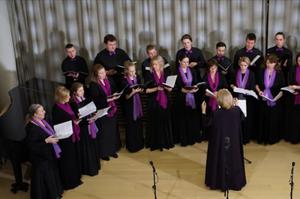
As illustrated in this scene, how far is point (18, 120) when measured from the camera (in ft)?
22.7

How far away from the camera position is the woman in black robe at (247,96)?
7265 millimetres

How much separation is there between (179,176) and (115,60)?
89.6 inches

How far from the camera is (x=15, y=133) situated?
6.47m

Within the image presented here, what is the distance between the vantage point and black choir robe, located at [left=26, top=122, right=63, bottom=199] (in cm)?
590

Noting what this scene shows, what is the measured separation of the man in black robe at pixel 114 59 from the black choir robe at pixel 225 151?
225 cm

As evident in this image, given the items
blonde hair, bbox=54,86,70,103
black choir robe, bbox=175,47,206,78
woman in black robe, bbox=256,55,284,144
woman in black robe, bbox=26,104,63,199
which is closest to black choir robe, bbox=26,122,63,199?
woman in black robe, bbox=26,104,63,199

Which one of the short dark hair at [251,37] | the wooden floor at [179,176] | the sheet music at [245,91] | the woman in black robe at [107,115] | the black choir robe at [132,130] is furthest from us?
the short dark hair at [251,37]

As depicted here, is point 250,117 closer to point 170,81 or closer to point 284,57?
point 284,57


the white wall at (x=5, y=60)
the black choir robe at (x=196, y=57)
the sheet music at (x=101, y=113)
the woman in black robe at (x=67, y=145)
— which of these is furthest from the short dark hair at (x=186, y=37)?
the white wall at (x=5, y=60)

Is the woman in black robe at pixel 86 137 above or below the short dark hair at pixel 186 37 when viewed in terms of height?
below

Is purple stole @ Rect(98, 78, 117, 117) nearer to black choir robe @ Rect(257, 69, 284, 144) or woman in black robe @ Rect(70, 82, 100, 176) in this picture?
woman in black robe @ Rect(70, 82, 100, 176)

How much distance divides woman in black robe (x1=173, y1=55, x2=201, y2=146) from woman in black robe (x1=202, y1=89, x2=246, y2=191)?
1.30 meters

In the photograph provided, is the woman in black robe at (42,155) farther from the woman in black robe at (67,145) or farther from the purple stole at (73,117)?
the purple stole at (73,117)

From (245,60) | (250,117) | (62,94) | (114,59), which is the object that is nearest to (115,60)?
(114,59)
